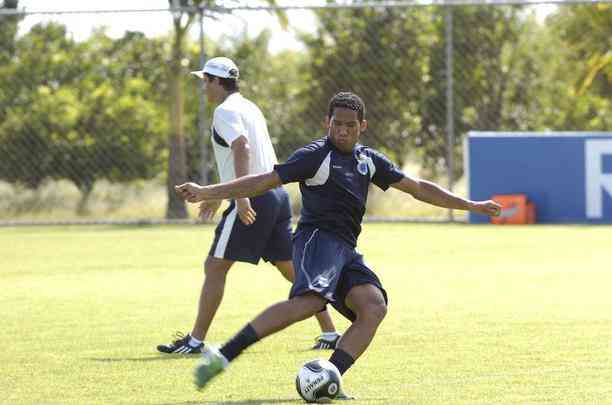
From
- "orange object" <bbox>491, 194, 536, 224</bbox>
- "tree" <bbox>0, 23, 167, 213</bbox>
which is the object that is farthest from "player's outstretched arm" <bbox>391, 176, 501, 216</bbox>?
"tree" <bbox>0, 23, 167, 213</bbox>

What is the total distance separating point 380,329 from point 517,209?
9948mm

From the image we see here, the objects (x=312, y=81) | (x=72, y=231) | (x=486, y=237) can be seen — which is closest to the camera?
(x=486, y=237)

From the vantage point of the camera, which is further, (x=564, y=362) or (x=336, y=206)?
(x=564, y=362)

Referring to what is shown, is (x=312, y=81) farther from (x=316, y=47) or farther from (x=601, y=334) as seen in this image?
(x=601, y=334)

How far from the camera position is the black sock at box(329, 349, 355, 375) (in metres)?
6.42

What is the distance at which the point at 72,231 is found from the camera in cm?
1936

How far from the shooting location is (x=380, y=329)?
29.7 feet

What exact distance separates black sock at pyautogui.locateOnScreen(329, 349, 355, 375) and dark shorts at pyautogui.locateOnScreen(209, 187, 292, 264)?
82.8 inches

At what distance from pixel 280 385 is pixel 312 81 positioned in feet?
54.5

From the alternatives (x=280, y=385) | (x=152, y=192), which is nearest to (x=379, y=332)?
(x=280, y=385)

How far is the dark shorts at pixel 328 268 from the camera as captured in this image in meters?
6.57

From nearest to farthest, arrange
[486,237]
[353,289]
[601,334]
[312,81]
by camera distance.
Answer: [353,289] < [601,334] < [486,237] < [312,81]

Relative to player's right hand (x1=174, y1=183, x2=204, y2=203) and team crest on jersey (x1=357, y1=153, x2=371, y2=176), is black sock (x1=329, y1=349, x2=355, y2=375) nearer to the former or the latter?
team crest on jersey (x1=357, y1=153, x2=371, y2=176)

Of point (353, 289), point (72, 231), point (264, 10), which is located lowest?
point (72, 231)
